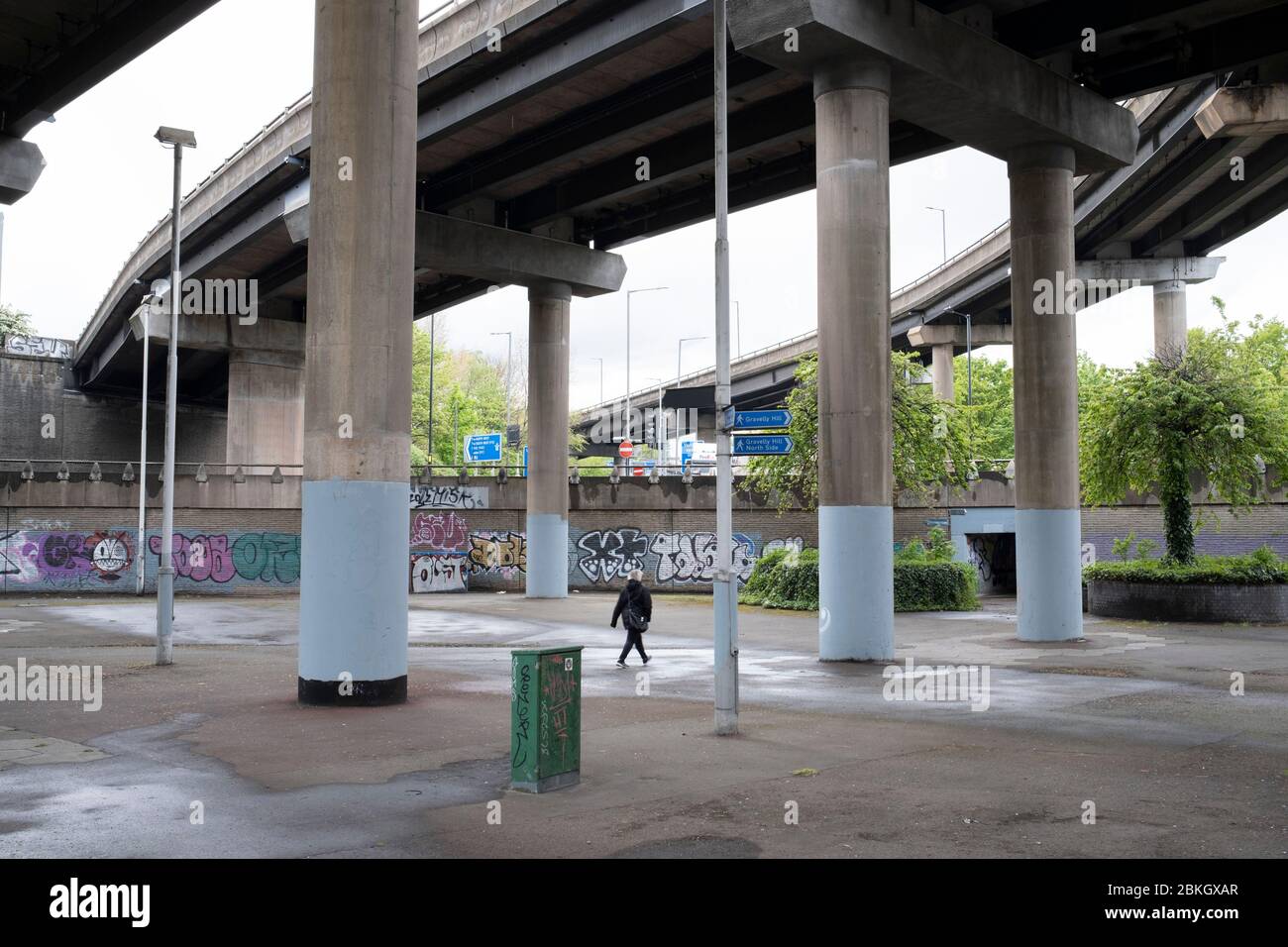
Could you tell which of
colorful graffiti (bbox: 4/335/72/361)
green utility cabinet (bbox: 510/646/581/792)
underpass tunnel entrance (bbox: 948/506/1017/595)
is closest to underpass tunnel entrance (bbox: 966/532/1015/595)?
underpass tunnel entrance (bbox: 948/506/1017/595)

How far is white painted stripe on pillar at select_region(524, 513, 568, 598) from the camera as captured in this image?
38844 millimetres

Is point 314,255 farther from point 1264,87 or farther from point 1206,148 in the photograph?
point 1206,148

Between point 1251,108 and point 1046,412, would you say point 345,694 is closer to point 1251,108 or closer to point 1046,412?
point 1046,412

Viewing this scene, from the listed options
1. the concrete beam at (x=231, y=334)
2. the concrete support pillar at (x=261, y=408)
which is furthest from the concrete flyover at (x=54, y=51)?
the concrete support pillar at (x=261, y=408)

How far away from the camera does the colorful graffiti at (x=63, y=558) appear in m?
40.9

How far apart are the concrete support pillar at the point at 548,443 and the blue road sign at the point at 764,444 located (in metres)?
25.9

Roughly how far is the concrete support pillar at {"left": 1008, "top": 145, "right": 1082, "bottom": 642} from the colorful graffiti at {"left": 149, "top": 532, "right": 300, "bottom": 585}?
27921mm

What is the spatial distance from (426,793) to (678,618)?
20.9 meters

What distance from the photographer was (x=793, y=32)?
19859mm

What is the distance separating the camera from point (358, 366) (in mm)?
15148

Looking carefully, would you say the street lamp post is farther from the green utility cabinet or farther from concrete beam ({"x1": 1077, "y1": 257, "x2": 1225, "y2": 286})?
concrete beam ({"x1": 1077, "y1": 257, "x2": 1225, "y2": 286})

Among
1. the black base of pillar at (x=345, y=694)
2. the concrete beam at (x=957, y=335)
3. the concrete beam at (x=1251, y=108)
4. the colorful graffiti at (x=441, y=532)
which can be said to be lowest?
the black base of pillar at (x=345, y=694)

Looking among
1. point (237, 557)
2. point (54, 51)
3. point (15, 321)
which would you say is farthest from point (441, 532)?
point (15, 321)

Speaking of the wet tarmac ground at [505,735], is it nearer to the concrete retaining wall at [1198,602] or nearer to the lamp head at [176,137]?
the concrete retaining wall at [1198,602]
